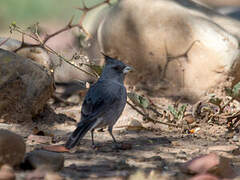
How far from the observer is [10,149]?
3.11m

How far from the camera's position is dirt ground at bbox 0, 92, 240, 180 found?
3.38 meters

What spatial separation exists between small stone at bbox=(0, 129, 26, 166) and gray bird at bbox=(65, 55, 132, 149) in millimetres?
699

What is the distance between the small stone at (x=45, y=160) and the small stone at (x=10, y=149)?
0.29 feet

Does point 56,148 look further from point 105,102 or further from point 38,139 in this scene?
point 105,102

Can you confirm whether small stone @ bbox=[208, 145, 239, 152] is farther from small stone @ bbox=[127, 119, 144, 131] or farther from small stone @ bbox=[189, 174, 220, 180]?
small stone @ bbox=[189, 174, 220, 180]

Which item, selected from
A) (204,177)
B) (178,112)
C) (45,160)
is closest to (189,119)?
(178,112)

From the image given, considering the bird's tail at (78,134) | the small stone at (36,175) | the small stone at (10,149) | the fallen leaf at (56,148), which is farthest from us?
the fallen leaf at (56,148)

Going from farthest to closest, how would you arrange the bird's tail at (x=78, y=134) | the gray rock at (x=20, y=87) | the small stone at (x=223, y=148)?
the gray rock at (x=20, y=87)
the small stone at (x=223, y=148)
the bird's tail at (x=78, y=134)

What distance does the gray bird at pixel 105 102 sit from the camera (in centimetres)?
398

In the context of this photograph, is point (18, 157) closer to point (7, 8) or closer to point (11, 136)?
point (11, 136)

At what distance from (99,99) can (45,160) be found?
109 centimetres

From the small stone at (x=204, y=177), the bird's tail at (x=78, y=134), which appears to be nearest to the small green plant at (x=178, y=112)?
the bird's tail at (x=78, y=134)

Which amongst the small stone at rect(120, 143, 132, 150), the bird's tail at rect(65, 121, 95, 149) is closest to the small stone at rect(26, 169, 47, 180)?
the bird's tail at rect(65, 121, 95, 149)

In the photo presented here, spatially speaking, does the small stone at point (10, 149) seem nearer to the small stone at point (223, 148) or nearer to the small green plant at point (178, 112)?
the small stone at point (223, 148)
